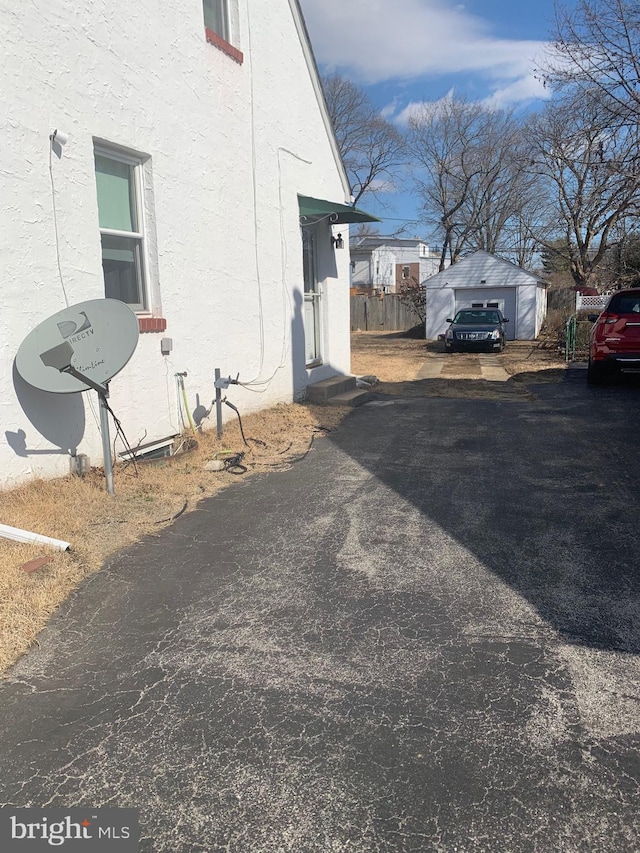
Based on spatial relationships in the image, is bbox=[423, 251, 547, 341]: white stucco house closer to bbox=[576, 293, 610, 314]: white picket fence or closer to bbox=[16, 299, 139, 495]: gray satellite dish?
A: bbox=[576, 293, 610, 314]: white picket fence

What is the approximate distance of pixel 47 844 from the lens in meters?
2.08

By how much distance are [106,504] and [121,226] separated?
2.97 metres

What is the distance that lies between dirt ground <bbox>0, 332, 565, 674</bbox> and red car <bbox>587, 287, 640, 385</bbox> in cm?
543

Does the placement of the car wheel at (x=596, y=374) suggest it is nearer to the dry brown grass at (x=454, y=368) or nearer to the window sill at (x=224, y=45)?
the dry brown grass at (x=454, y=368)

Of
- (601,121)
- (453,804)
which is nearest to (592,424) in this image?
(453,804)

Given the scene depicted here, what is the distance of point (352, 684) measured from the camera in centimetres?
283

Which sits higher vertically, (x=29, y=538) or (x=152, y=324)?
(x=152, y=324)

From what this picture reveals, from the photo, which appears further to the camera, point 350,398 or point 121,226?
point 350,398

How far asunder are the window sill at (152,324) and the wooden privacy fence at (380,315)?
30.8m

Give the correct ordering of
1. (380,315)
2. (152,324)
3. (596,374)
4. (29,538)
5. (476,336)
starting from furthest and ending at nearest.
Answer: (380,315) < (476,336) < (596,374) < (152,324) < (29,538)

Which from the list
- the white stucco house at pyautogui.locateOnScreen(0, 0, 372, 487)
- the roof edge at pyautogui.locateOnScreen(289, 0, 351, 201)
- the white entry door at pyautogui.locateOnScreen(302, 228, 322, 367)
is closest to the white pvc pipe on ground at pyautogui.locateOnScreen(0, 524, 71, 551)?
the white stucco house at pyautogui.locateOnScreen(0, 0, 372, 487)

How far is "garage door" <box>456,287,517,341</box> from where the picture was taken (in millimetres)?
27109

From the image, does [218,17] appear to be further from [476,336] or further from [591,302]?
[476,336]

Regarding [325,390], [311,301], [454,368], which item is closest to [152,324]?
[325,390]
